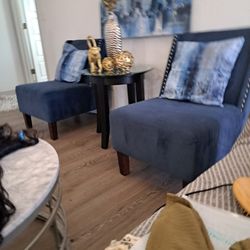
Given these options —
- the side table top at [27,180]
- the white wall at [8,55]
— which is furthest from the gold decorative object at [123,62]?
the white wall at [8,55]

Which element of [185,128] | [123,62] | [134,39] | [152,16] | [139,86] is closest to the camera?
[185,128]

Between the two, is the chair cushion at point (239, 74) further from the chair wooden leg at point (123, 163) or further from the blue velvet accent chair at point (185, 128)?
the chair wooden leg at point (123, 163)

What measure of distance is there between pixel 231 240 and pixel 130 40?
217 centimetres

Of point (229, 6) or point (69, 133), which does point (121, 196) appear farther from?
point (229, 6)

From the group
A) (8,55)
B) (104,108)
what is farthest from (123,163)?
(8,55)

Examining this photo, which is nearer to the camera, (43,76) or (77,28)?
(77,28)

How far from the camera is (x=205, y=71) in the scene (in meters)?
1.46

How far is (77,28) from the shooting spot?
287 centimetres

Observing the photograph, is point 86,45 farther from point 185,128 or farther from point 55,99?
point 185,128

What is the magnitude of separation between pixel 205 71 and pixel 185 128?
443 mm

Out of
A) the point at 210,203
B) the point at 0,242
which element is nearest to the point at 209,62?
the point at 210,203

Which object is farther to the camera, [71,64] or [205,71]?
[71,64]

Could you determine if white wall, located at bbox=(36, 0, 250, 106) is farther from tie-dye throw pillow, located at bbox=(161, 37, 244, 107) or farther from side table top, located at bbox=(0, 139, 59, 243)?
side table top, located at bbox=(0, 139, 59, 243)

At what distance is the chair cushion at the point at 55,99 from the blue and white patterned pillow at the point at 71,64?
0.09 meters
